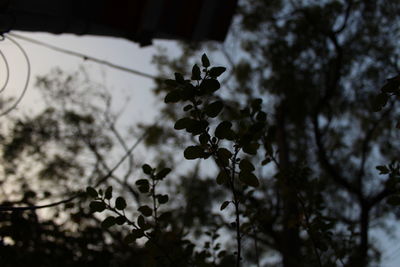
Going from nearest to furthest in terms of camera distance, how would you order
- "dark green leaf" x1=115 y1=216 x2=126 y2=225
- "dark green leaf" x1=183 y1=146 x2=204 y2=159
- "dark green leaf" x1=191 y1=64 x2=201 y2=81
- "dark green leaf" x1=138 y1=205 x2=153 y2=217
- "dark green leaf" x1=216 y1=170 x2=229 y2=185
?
"dark green leaf" x1=191 y1=64 x2=201 y2=81 → "dark green leaf" x1=183 y1=146 x2=204 y2=159 → "dark green leaf" x1=216 y1=170 x2=229 y2=185 → "dark green leaf" x1=115 y1=216 x2=126 y2=225 → "dark green leaf" x1=138 y1=205 x2=153 y2=217

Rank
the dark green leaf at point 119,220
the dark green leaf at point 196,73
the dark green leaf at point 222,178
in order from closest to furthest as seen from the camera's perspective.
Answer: the dark green leaf at point 196,73
the dark green leaf at point 222,178
the dark green leaf at point 119,220

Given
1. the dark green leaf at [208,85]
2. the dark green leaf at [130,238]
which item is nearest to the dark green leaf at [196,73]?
the dark green leaf at [208,85]

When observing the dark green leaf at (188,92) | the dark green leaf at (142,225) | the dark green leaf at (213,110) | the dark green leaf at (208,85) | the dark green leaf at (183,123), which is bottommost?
the dark green leaf at (142,225)

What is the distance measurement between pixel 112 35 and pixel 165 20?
1109 mm

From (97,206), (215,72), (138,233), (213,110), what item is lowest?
(138,233)

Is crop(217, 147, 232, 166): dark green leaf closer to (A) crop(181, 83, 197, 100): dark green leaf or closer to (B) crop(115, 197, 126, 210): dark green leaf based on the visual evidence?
(A) crop(181, 83, 197, 100): dark green leaf

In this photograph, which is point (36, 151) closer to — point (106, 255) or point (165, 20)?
point (165, 20)

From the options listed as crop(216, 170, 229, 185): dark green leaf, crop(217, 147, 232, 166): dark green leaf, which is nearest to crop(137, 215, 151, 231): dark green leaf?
crop(216, 170, 229, 185): dark green leaf

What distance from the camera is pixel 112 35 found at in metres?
4.61

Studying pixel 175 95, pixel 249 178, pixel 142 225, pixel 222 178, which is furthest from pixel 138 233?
pixel 175 95

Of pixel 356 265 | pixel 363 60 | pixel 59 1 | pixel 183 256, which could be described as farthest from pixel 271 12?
pixel 183 256

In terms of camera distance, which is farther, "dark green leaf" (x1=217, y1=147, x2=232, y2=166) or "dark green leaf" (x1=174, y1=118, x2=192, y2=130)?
"dark green leaf" (x1=217, y1=147, x2=232, y2=166)

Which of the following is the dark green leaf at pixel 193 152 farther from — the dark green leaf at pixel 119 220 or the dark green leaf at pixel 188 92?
the dark green leaf at pixel 119 220

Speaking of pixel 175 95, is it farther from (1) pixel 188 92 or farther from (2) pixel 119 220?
(2) pixel 119 220
